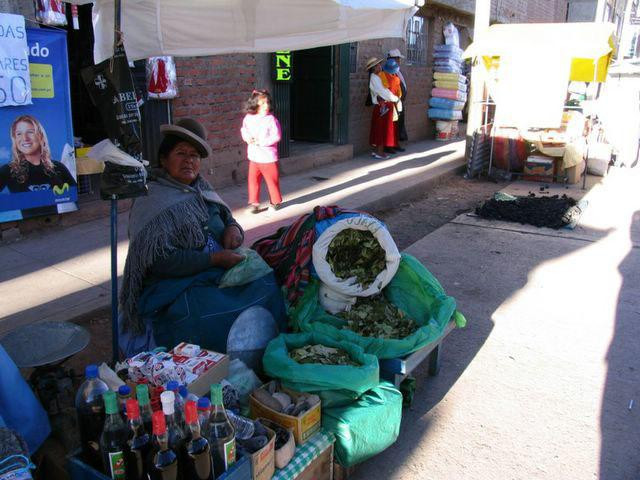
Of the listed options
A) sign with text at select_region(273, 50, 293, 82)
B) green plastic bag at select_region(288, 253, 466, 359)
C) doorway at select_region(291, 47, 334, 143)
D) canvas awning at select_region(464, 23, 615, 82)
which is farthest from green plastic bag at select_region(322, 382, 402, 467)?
doorway at select_region(291, 47, 334, 143)

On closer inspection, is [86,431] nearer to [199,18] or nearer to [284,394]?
[284,394]

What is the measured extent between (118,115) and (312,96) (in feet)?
28.2

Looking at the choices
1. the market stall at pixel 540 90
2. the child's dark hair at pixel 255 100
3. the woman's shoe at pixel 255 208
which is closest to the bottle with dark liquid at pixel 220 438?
the child's dark hair at pixel 255 100

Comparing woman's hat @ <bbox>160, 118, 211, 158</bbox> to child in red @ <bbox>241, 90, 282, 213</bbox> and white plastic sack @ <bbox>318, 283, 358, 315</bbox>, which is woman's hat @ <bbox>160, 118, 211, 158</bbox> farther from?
child in red @ <bbox>241, 90, 282, 213</bbox>

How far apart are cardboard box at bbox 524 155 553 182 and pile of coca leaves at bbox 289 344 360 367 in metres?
7.82

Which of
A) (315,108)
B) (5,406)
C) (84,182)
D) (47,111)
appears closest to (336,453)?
(5,406)

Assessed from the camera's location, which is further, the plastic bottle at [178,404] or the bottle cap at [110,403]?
the plastic bottle at [178,404]

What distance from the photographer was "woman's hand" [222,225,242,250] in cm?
350

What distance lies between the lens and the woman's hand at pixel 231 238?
3504 millimetres

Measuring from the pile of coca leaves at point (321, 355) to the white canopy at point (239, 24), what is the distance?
1.81m

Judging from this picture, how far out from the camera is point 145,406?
6.90 feet

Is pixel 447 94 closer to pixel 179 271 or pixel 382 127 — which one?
pixel 382 127

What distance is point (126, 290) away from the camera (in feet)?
10.7

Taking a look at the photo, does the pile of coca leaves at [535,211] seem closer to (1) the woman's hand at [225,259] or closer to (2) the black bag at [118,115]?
(1) the woman's hand at [225,259]
